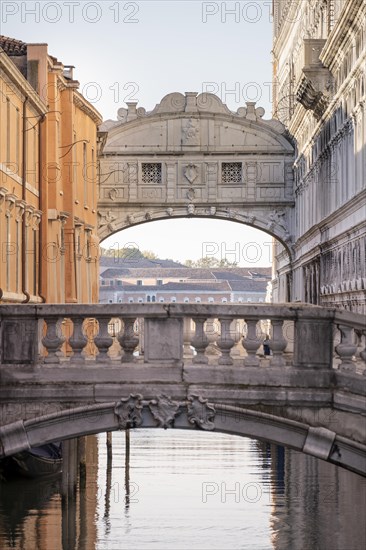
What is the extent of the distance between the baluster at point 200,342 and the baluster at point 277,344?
563 millimetres

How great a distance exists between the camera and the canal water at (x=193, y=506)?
20.0m

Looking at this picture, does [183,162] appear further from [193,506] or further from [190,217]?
[193,506]

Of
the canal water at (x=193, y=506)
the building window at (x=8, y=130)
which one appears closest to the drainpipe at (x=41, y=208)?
the canal water at (x=193, y=506)

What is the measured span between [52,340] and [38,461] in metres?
14.1

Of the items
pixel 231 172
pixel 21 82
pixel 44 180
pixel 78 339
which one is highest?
pixel 231 172

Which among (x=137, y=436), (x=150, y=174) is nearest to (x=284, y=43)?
(x=150, y=174)

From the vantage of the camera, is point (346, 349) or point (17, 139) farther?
point (17, 139)

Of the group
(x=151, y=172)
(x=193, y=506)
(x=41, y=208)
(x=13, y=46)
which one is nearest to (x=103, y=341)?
(x=193, y=506)

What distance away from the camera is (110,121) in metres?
43.9

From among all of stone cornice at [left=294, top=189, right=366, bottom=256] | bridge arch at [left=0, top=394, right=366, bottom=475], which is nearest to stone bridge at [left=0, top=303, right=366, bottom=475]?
bridge arch at [left=0, top=394, right=366, bottom=475]

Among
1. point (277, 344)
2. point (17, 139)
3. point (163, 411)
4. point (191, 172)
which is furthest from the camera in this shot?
point (191, 172)

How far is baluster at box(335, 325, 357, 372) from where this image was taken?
40.6 feet

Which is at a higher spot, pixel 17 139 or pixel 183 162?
pixel 183 162

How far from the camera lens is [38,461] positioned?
26.5 meters
